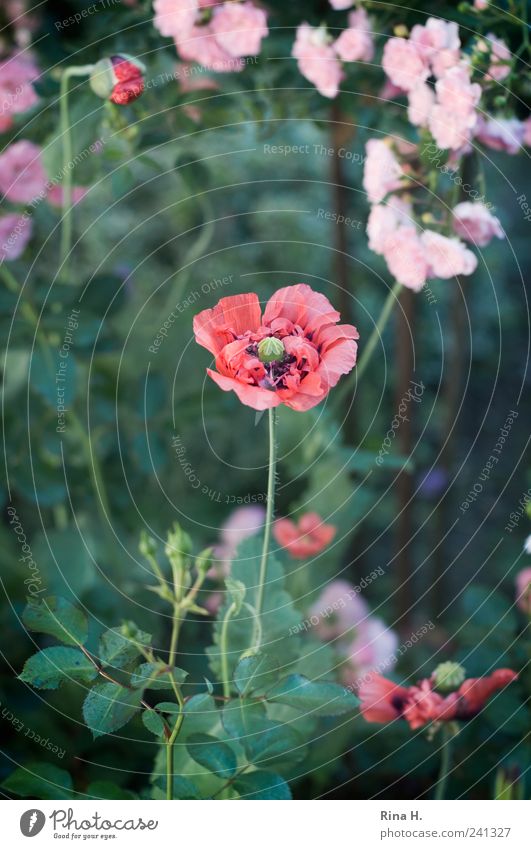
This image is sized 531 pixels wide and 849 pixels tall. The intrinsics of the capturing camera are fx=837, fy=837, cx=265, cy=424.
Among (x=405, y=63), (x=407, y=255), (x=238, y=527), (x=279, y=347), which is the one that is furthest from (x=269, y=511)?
(x=238, y=527)

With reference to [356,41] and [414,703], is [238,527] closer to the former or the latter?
[414,703]

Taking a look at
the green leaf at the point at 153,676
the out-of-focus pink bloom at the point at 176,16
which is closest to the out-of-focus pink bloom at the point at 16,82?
the out-of-focus pink bloom at the point at 176,16

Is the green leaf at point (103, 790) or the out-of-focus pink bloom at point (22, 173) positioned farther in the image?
the out-of-focus pink bloom at point (22, 173)

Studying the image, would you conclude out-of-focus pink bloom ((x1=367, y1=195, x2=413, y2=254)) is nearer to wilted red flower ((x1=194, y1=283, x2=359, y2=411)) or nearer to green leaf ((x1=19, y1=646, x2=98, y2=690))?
wilted red flower ((x1=194, y1=283, x2=359, y2=411))

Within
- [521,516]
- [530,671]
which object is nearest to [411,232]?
[530,671]

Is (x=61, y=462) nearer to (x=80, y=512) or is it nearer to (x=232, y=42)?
(x=80, y=512)

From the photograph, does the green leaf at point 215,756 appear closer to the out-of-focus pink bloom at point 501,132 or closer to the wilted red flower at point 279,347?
the wilted red flower at point 279,347

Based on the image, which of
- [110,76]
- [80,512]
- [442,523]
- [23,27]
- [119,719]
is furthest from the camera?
[442,523]
